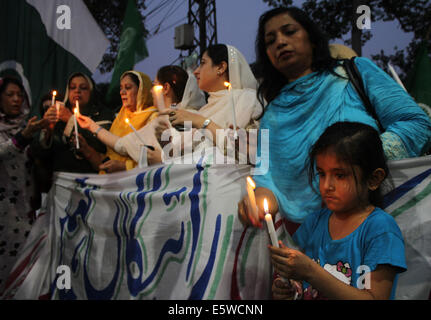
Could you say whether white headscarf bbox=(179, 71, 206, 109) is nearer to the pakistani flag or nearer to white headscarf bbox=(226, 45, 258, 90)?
white headscarf bbox=(226, 45, 258, 90)

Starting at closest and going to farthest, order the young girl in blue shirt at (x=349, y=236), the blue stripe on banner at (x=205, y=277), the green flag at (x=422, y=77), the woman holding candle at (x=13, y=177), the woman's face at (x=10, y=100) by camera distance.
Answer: the young girl in blue shirt at (x=349, y=236)
the blue stripe on banner at (x=205, y=277)
the woman holding candle at (x=13, y=177)
the woman's face at (x=10, y=100)
the green flag at (x=422, y=77)

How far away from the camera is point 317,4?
6078 millimetres

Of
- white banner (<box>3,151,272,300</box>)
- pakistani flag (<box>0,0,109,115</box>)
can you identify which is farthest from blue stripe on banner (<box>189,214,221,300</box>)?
pakistani flag (<box>0,0,109,115</box>)

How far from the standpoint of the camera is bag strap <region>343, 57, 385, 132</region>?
1616 millimetres

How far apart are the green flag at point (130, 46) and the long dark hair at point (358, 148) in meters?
3.53

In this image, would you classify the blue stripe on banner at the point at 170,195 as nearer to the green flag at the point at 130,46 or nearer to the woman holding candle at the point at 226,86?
the woman holding candle at the point at 226,86

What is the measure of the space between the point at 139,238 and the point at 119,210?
34 centimetres

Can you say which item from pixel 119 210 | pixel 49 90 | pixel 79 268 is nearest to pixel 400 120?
pixel 119 210

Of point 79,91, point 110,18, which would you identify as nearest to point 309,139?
point 79,91

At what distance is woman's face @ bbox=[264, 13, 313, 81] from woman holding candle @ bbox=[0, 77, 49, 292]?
7.53 ft

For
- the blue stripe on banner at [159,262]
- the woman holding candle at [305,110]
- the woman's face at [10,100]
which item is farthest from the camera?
the woman's face at [10,100]

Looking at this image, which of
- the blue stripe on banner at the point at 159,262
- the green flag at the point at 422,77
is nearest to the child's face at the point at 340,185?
the blue stripe on banner at the point at 159,262

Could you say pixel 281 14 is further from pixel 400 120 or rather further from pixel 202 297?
pixel 202 297

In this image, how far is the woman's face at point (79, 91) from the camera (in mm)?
3631
